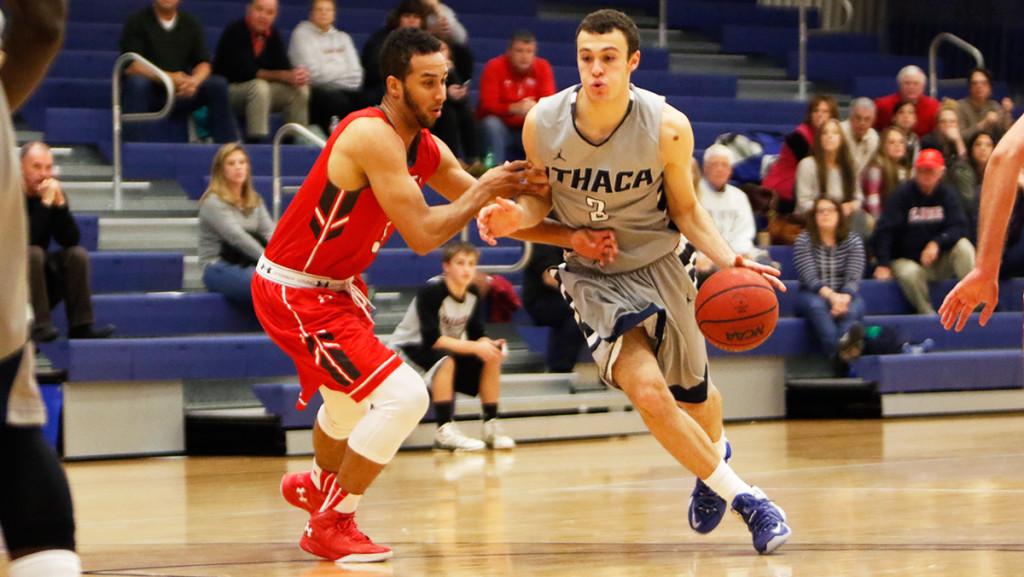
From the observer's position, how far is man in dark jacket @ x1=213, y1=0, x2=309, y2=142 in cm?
1050

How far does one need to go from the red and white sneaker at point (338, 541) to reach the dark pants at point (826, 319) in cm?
593

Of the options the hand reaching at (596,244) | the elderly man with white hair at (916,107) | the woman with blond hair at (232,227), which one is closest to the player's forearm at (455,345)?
the woman with blond hair at (232,227)

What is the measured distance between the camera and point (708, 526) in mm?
5270

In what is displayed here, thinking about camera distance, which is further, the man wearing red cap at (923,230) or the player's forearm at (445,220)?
the man wearing red cap at (923,230)

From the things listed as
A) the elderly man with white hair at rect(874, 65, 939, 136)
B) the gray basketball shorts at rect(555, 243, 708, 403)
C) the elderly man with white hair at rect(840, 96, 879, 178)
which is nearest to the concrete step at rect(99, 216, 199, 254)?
the elderly man with white hair at rect(840, 96, 879, 178)

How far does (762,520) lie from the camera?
4.90 m

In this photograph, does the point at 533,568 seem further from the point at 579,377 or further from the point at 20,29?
the point at 579,377

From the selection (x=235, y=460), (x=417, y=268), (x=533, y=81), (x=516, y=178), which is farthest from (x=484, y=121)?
(x=516, y=178)

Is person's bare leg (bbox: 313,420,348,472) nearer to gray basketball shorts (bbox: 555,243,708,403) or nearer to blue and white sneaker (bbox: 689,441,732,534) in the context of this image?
gray basketball shorts (bbox: 555,243,708,403)

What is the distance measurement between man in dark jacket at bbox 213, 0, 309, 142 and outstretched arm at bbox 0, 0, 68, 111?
26.0ft

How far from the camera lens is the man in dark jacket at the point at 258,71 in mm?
10500

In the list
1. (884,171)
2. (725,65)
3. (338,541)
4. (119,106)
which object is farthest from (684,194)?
(725,65)

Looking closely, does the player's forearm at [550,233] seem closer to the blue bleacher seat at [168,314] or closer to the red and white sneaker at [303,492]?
the red and white sneaker at [303,492]

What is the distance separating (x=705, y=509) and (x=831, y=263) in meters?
5.63
